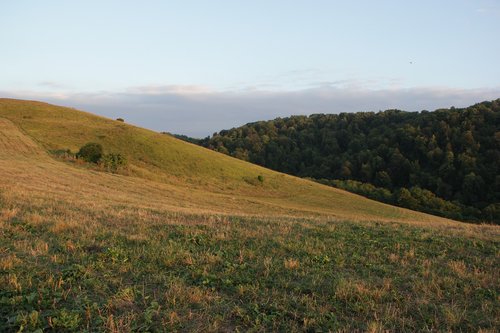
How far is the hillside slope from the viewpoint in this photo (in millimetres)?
42094

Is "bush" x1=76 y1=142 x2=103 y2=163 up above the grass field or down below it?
below

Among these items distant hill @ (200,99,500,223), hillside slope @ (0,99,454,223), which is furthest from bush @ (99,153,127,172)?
distant hill @ (200,99,500,223)

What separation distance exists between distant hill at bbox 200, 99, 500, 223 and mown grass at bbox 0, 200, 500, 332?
2894 inches

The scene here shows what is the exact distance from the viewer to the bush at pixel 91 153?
1932 inches

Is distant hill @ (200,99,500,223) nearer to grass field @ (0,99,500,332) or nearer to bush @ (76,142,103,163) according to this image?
bush @ (76,142,103,163)

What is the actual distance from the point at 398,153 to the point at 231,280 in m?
110

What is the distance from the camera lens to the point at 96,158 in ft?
161

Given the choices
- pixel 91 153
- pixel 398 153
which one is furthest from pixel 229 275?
pixel 398 153

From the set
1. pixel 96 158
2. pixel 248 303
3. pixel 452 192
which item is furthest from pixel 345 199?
pixel 248 303

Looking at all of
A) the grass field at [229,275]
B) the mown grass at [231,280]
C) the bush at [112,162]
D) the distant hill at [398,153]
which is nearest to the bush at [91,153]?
the bush at [112,162]

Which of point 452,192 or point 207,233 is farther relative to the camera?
point 452,192

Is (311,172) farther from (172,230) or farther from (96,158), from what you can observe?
(172,230)

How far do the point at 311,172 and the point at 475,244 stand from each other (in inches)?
4329

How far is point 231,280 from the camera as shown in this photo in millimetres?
6770
